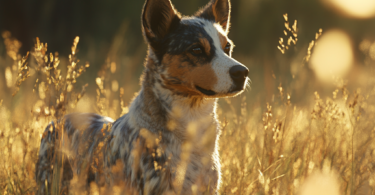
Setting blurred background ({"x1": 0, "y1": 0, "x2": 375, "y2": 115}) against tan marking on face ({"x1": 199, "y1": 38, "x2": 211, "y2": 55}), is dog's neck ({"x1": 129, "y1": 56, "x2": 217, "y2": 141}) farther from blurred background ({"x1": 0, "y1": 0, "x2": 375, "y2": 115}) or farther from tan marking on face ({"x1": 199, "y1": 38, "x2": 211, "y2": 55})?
blurred background ({"x1": 0, "y1": 0, "x2": 375, "y2": 115})

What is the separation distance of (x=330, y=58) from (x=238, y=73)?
507 centimetres

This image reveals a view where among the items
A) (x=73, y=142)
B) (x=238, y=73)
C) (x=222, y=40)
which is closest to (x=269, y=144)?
(x=238, y=73)

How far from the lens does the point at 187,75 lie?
3043mm

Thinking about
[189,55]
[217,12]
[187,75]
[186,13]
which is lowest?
[187,75]

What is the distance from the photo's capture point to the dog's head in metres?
2.95

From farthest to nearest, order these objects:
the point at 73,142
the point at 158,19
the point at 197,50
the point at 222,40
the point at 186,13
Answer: the point at 186,13, the point at 73,142, the point at 222,40, the point at 158,19, the point at 197,50

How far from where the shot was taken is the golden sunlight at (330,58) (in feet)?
15.1

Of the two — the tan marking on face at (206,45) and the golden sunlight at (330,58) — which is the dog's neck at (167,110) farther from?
the golden sunlight at (330,58)

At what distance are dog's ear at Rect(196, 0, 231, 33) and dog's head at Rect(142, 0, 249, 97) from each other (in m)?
0.30

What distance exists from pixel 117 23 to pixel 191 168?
1112 cm

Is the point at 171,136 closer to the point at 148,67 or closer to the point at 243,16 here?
the point at 148,67

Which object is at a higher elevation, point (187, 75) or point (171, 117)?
point (187, 75)

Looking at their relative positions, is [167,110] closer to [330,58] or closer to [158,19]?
[158,19]

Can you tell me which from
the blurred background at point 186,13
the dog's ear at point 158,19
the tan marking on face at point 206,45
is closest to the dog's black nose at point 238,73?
the tan marking on face at point 206,45
